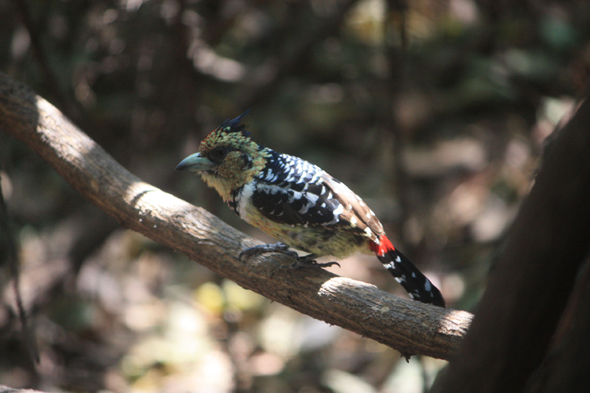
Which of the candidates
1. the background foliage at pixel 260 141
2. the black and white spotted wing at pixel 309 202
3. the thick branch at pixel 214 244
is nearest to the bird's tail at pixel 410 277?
the black and white spotted wing at pixel 309 202

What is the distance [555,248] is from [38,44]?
12.5ft

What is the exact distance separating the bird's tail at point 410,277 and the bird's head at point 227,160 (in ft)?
2.75

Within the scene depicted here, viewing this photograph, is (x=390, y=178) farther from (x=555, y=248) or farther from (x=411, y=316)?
(x=555, y=248)

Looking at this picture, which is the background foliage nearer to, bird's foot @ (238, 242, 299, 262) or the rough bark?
bird's foot @ (238, 242, 299, 262)

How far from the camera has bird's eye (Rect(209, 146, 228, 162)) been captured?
8.76 feet

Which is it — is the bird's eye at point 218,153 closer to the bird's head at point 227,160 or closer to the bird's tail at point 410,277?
the bird's head at point 227,160

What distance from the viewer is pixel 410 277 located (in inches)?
99.1

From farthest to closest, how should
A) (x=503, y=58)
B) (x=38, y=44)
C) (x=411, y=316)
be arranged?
(x=503, y=58) → (x=38, y=44) → (x=411, y=316)

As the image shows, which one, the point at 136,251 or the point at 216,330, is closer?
the point at 216,330

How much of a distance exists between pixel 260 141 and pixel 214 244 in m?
4.18

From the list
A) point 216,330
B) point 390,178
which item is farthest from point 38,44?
point 390,178

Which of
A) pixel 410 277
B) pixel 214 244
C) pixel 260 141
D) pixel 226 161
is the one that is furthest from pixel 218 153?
pixel 260 141

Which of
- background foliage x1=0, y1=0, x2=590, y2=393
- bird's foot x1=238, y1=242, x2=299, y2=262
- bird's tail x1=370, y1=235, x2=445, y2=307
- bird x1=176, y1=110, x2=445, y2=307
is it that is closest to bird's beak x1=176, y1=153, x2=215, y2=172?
bird x1=176, y1=110, x2=445, y2=307

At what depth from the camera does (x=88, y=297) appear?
5.17 m
